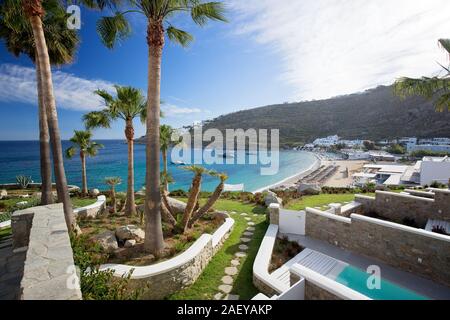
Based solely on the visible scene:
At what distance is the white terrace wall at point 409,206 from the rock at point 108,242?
37.1ft

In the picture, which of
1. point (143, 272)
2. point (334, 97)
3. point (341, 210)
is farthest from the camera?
point (334, 97)

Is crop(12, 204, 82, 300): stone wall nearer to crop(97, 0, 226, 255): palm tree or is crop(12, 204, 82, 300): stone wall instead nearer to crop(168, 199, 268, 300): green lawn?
crop(97, 0, 226, 255): palm tree

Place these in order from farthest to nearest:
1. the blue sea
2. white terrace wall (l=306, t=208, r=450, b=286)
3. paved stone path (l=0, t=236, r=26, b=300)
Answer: the blue sea → white terrace wall (l=306, t=208, r=450, b=286) → paved stone path (l=0, t=236, r=26, b=300)

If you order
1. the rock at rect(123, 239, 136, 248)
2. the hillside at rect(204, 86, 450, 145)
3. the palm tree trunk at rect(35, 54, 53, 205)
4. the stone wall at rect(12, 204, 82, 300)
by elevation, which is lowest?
the rock at rect(123, 239, 136, 248)

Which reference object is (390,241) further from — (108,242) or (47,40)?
(47,40)

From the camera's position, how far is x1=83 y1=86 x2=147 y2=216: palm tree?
9969 millimetres

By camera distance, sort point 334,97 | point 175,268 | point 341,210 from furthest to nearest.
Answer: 1. point 334,97
2. point 341,210
3. point 175,268

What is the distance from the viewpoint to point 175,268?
16.6 feet

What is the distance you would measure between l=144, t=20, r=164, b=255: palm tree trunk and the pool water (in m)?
5.42

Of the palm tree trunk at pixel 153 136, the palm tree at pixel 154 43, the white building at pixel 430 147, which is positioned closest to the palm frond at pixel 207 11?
the palm tree at pixel 154 43

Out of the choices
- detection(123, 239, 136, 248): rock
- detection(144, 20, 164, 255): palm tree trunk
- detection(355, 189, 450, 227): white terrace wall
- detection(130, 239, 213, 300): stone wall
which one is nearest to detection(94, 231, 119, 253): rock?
detection(123, 239, 136, 248): rock

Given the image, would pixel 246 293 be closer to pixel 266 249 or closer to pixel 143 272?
pixel 266 249
